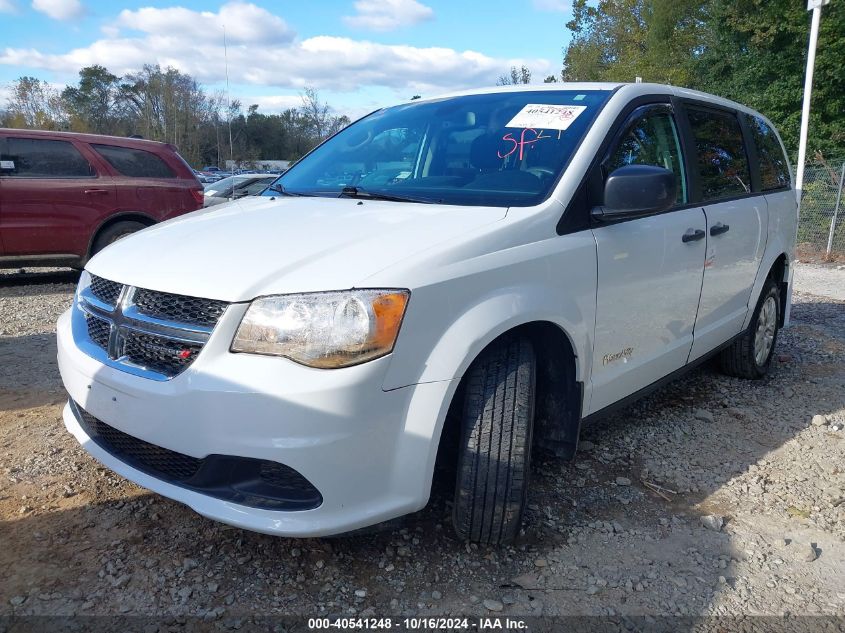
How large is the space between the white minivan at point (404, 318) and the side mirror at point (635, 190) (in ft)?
0.04

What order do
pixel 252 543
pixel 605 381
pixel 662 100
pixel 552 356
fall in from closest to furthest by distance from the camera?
1. pixel 252 543
2. pixel 552 356
3. pixel 605 381
4. pixel 662 100

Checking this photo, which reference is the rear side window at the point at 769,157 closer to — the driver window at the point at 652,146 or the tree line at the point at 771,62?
the driver window at the point at 652,146

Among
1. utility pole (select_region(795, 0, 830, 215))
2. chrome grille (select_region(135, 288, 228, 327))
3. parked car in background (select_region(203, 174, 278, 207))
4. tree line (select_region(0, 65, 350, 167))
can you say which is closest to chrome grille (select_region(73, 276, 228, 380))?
chrome grille (select_region(135, 288, 228, 327))

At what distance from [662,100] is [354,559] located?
2646 millimetres

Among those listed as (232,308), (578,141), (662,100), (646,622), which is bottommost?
(646,622)

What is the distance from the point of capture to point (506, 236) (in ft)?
7.69

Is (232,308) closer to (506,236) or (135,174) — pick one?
(506,236)

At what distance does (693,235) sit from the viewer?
3.32 metres

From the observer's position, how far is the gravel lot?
2.23 m

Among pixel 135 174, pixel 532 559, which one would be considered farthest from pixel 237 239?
pixel 135 174

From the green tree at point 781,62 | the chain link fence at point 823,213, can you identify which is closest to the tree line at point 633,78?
the green tree at point 781,62

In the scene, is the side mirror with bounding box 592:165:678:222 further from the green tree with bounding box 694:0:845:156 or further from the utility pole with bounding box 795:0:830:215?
the green tree with bounding box 694:0:845:156

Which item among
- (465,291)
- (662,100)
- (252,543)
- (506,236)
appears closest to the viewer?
(465,291)

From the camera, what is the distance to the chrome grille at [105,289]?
2393 millimetres
